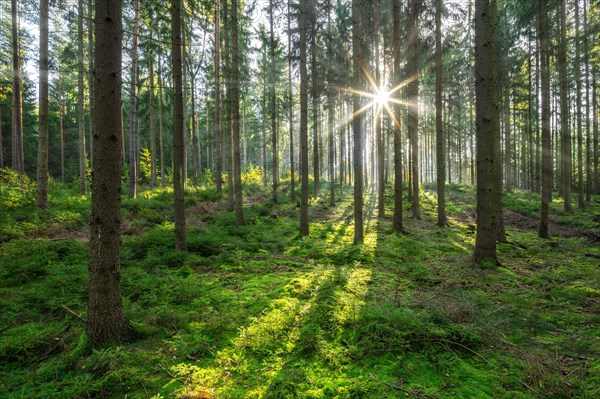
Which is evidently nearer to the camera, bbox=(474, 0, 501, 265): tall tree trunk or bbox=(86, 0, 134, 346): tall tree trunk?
bbox=(86, 0, 134, 346): tall tree trunk

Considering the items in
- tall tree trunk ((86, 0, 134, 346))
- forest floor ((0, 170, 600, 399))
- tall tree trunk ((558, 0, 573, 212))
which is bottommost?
forest floor ((0, 170, 600, 399))

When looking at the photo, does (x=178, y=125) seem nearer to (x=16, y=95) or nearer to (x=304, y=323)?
(x=304, y=323)

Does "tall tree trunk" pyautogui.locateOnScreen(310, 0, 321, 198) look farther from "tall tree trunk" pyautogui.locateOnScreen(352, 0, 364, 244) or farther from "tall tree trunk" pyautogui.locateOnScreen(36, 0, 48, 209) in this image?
"tall tree trunk" pyautogui.locateOnScreen(36, 0, 48, 209)

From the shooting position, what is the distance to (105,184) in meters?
3.41

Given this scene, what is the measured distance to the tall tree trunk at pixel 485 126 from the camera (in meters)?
7.05

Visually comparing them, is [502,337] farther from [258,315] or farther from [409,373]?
[258,315]

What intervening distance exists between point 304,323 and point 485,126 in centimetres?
663

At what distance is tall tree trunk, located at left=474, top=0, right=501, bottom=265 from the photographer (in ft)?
23.1

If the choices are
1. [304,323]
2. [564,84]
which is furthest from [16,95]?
[564,84]

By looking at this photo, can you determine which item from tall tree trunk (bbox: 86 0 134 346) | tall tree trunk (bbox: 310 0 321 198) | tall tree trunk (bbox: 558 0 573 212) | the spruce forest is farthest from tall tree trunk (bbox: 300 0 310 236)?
tall tree trunk (bbox: 558 0 573 212)

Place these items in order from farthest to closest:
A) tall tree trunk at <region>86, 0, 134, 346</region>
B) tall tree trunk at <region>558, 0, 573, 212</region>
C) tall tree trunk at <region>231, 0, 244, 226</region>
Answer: tall tree trunk at <region>558, 0, 573, 212</region> → tall tree trunk at <region>231, 0, 244, 226</region> → tall tree trunk at <region>86, 0, 134, 346</region>

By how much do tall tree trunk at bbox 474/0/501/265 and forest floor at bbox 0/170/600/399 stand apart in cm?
85

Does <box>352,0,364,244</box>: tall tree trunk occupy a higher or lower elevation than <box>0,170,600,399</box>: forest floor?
higher

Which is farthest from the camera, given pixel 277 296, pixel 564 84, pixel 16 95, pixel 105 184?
pixel 16 95
